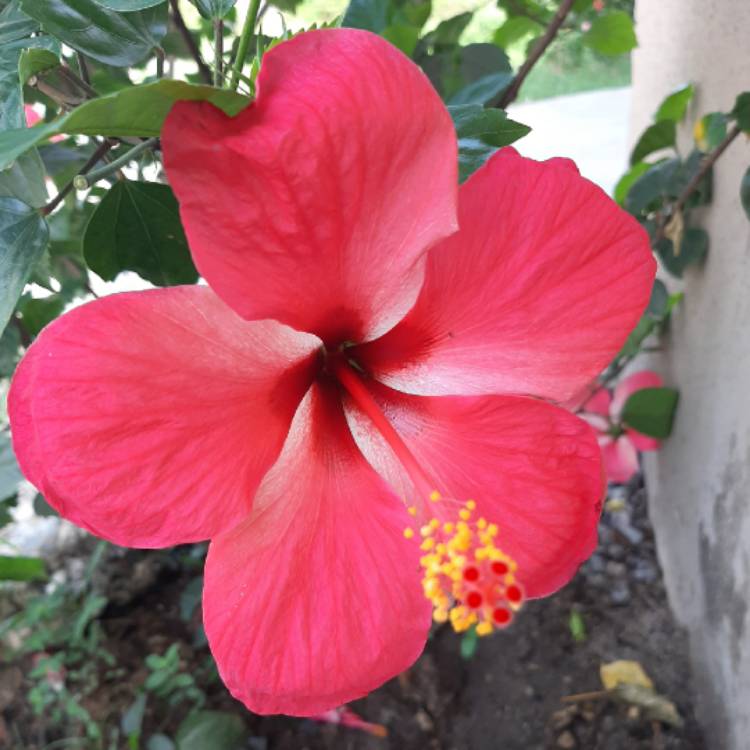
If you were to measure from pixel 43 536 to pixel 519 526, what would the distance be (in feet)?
5.03

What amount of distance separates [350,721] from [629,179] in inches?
41.1

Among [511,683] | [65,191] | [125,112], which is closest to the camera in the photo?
[125,112]

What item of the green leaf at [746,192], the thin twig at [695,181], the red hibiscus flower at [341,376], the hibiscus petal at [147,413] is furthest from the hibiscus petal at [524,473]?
the thin twig at [695,181]

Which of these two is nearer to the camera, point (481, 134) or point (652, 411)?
point (481, 134)

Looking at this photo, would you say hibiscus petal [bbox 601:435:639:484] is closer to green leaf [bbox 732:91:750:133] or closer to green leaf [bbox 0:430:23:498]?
green leaf [bbox 732:91:750:133]

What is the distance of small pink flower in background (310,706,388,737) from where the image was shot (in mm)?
1296

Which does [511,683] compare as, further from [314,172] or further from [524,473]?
[314,172]

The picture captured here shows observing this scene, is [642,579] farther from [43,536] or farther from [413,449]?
[43,536]

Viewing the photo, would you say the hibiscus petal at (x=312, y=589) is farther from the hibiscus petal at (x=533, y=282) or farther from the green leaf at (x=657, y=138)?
the green leaf at (x=657, y=138)

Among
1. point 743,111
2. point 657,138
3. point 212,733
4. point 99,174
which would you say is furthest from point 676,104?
point 212,733

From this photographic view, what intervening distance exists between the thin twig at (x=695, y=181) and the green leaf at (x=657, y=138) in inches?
3.8

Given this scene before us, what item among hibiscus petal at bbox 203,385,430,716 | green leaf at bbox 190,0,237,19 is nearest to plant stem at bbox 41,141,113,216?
green leaf at bbox 190,0,237,19

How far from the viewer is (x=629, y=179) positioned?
1.26 m

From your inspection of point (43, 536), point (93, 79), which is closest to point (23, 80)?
point (93, 79)
